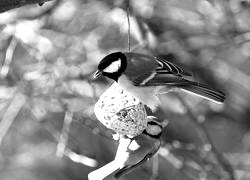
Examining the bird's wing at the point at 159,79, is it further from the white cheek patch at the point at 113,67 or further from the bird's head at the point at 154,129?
the bird's head at the point at 154,129

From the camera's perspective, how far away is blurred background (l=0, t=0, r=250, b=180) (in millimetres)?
5059

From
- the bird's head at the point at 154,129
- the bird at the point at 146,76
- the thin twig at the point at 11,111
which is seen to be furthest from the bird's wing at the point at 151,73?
the thin twig at the point at 11,111

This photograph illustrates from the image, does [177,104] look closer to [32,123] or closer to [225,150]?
[225,150]

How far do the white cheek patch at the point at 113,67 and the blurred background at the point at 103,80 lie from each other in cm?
132

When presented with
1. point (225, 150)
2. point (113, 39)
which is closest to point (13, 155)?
point (113, 39)

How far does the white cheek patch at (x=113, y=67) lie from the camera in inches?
123

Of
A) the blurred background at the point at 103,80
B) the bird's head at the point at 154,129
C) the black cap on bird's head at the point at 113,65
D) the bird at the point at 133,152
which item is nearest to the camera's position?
the black cap on bird's head at the point at 113,65

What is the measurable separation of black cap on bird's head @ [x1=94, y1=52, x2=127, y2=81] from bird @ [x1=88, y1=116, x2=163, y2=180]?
0.40 metres

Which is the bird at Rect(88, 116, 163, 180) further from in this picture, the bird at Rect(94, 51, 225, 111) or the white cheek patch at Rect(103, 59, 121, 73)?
the white cheek patch at Rect(103, 59, 121, 73)

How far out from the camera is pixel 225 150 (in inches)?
273

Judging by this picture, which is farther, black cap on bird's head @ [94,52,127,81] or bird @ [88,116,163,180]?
bird @ [88,116,163,180]

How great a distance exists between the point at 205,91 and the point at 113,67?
52 centimetres

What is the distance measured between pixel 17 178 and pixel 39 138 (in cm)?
61

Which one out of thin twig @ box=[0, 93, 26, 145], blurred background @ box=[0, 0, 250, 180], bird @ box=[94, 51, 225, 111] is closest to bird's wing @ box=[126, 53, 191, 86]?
bird @ box=[94, 51, 225, 111]
